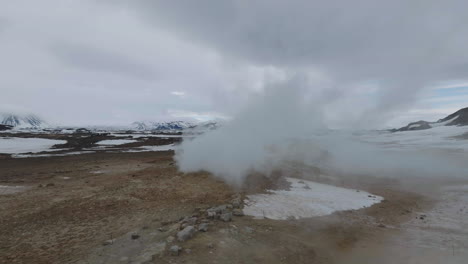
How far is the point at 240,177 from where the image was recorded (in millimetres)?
17281

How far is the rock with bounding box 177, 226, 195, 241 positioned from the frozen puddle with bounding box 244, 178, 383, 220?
309cm

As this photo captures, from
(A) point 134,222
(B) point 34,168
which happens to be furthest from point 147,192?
(B) point 34,168

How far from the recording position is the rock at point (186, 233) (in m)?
7.50

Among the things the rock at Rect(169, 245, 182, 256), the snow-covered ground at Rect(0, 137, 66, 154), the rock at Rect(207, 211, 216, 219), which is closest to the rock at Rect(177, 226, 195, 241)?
the rock at Rect(169, 245, 182, 256)

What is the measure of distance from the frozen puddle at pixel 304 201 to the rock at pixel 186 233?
309cm

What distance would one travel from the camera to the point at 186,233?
25.1 feet

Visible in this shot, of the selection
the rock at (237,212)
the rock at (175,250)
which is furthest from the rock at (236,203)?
the rock at (175,250)

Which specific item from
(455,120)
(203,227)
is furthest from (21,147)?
(455,120)

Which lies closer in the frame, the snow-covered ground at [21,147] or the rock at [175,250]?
the rock at [175,250]

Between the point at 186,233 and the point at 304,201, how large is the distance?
6790mm

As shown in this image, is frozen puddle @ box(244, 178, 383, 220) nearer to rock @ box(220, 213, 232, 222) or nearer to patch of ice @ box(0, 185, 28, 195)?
rock @ box(220, 213, 232, 222)

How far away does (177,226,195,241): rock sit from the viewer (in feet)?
24.6

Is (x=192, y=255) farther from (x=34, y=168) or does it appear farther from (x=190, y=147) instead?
(x=34, y=168)

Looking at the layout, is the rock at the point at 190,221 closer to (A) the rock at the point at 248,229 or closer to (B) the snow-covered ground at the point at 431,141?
(A) the rock at the point at 248,229
